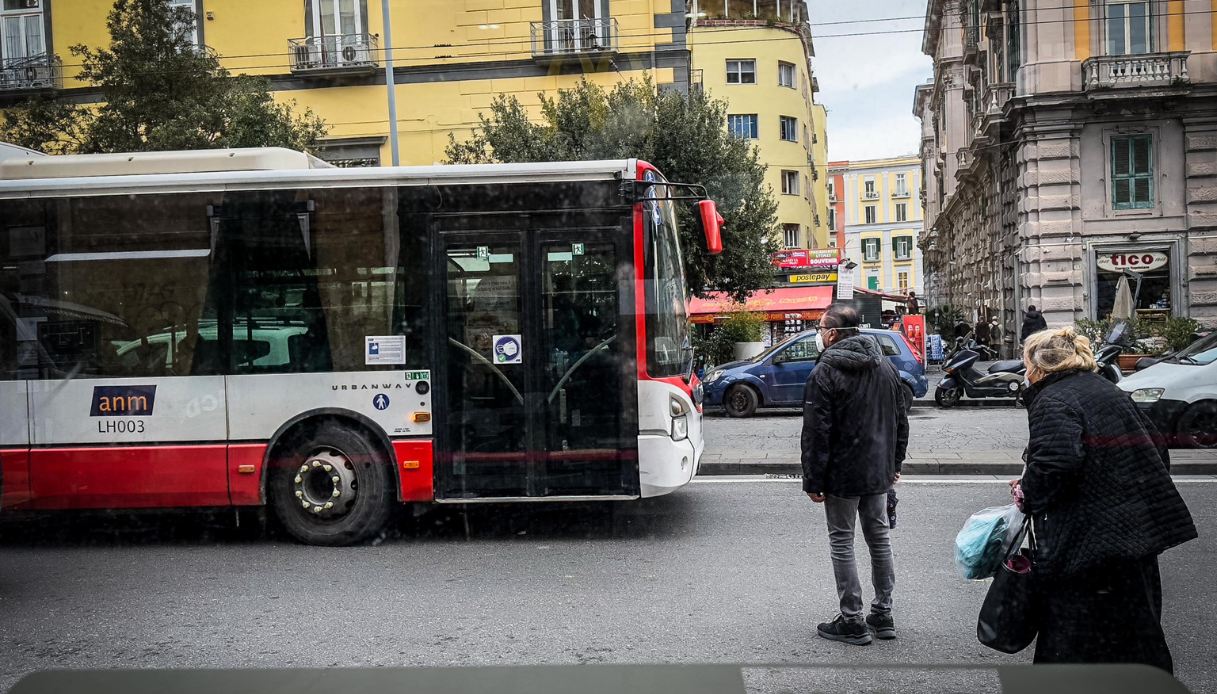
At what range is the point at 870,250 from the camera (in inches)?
1182

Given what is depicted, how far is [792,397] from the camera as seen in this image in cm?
1577

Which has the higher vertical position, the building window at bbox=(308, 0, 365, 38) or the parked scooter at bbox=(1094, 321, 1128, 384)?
the building window at bbox=(308, 0, 365, 38)

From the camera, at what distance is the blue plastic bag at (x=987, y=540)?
149 inches

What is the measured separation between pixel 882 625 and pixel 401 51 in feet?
38.3

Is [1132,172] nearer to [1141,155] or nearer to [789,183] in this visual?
[1141,155]

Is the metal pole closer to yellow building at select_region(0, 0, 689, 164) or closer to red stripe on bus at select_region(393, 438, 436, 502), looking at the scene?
yellow building at select_region(0, 0, 689, 164)

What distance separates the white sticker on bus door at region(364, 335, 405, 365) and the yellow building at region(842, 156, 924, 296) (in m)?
21.1

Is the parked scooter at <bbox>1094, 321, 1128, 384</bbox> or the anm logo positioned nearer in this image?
the anm logo

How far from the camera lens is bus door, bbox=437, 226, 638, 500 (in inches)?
286

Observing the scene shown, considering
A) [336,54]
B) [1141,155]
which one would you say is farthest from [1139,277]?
[336,54]

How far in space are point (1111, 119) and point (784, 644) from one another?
21398 millimetres

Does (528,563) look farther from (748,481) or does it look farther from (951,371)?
(951,371)

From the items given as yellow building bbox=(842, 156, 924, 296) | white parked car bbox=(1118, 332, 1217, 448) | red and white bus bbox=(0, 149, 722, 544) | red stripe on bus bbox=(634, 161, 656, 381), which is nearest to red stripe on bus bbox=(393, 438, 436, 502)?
red and white bus bbox=(0, 149, 722, 544)

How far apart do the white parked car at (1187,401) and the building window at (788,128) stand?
32.9 metres
